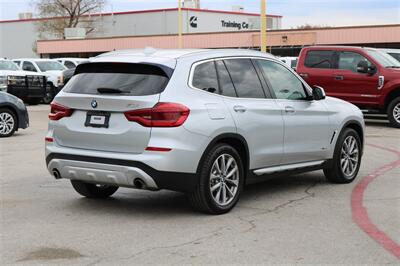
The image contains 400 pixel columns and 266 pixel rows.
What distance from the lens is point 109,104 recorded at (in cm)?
640

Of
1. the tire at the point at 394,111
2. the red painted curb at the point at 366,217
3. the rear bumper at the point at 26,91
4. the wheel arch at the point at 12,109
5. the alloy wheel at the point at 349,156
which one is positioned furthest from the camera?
the rear bumper at the point at 26,91

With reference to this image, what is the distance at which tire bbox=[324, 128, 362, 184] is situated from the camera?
27.7 ft

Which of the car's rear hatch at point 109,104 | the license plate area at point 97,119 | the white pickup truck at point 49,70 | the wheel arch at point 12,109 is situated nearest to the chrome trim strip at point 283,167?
the car's rear hatch at point 109,104

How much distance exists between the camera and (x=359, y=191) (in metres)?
8.05

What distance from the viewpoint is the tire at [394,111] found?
1612 centimetres

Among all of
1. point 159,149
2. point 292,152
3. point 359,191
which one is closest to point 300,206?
point 292,152

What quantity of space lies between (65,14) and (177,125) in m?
69.8

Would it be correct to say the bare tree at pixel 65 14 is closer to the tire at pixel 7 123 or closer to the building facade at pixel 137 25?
the building facade at pixel 137 25

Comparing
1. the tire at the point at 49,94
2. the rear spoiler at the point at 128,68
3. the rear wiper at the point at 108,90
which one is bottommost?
the tire at the point at 49,94

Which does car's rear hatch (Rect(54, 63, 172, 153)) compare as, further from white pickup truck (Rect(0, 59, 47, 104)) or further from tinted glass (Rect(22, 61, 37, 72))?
tinted glass (Rect(22, 61, 37, 72))

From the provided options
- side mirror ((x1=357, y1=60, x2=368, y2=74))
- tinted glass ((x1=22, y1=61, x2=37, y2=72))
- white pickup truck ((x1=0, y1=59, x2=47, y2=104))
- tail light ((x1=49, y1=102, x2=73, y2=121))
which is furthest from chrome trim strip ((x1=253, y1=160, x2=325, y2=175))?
tinted glass ((x1=22, y1=61, x2=37, y2=72))

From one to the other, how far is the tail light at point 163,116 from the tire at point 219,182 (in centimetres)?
52

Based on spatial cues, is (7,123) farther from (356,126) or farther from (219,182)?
(219,182)

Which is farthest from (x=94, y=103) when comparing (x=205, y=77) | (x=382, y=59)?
(x=382, y=59)
